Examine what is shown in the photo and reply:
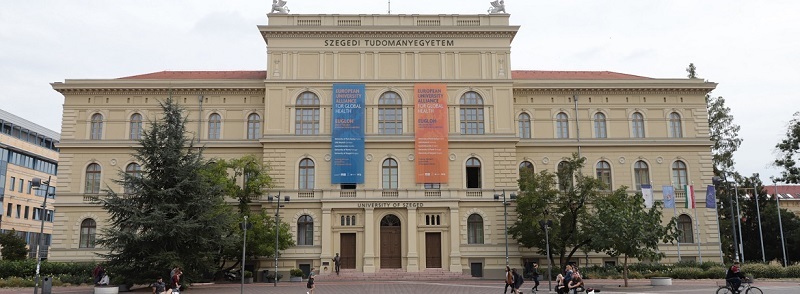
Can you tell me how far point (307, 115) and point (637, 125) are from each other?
25596mm

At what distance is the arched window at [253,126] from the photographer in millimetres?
49022

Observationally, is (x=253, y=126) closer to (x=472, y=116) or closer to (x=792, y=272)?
(x=472, y=116)

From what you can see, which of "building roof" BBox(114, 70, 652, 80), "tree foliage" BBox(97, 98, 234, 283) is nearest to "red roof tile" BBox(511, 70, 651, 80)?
"building roof" BBox(114, 70, 652, 80)

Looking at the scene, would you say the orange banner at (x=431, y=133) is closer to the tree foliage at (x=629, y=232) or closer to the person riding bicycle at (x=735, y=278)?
the tree foliage at (x=629, y=232)

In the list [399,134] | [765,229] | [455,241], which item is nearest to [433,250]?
[455,241]

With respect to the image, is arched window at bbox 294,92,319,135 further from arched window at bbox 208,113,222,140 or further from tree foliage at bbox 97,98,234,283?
tree foliage at bbox 97,98,234,283

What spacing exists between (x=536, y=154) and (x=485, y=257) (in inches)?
367

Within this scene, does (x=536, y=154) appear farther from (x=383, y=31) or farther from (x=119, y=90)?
(x=119, y=90)

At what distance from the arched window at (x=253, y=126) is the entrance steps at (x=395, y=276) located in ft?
41.0

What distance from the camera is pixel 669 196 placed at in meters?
44.6

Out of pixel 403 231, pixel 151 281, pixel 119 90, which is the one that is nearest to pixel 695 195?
pixel 403 231

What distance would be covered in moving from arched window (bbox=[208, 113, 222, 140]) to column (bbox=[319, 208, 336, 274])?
10.6 metres

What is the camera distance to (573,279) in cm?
2552

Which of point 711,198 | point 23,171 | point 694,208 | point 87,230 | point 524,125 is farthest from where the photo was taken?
point 23,171
